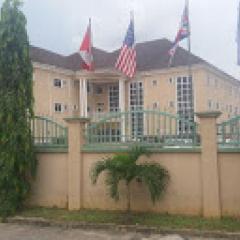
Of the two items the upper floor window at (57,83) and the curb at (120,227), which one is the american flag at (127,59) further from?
the upper floor window at (57,83)

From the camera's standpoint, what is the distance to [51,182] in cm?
1018

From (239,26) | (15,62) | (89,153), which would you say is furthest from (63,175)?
(239,26)

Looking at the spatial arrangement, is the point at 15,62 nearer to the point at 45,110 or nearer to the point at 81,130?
the point at 81,130

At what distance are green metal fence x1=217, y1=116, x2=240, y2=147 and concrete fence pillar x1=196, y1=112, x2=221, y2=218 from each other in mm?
186

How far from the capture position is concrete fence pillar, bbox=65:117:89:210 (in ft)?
31.7

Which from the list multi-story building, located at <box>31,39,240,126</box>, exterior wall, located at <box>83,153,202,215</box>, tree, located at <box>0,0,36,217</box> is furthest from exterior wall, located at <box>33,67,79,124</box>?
exterior wall, located at <box>83,153,202,215</box>

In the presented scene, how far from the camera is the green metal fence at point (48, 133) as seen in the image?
1005cm

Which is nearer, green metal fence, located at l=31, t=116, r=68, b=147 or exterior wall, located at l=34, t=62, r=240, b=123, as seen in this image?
green metal fence, located at l=31, t=116, r=68, b=147

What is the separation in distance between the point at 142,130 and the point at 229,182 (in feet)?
7.26

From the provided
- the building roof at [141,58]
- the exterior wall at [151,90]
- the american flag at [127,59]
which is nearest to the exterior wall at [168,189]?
the american flag at [127,59]

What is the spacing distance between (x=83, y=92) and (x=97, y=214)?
106 feet

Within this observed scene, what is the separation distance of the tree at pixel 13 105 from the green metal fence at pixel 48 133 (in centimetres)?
61

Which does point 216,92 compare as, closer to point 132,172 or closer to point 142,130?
point 142,130

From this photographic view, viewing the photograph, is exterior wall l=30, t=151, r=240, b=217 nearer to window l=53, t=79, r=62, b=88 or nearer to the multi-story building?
the multi-story building
